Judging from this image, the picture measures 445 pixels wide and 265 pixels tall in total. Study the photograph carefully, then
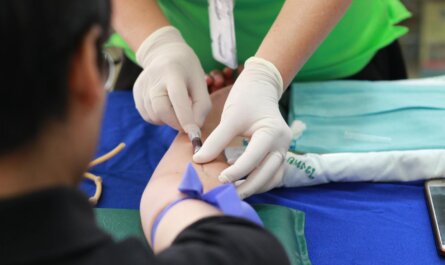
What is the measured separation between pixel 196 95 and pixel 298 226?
315 mm

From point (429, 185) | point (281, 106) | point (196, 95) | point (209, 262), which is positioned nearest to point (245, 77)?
point (196, 95)

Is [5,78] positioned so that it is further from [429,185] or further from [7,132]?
[429,185]

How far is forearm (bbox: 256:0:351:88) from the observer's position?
1044mm

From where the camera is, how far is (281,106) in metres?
1.24

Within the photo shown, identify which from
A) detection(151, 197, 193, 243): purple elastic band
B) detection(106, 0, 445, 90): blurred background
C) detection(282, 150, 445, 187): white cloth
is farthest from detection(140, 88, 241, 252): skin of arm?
detection(106, 0, 445, 90): blurred background

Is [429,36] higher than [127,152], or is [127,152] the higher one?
[127,152]

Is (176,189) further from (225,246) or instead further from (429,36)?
A: (429,36)

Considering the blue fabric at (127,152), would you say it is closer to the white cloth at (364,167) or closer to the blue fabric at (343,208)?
the blue fabric at (343,208)

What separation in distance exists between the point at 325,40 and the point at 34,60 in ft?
2.97

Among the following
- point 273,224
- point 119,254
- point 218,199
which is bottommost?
point 273,224

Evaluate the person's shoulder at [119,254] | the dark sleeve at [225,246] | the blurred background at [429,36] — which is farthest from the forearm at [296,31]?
the blurred background at [429,36]

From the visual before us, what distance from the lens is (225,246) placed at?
586mm

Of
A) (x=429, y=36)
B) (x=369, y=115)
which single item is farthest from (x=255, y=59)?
(x=429, y=36)

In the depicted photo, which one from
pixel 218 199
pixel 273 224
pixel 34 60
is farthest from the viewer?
pixel 273 224
